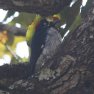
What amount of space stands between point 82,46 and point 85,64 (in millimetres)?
137

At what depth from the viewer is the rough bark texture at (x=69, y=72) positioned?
239 centimetres

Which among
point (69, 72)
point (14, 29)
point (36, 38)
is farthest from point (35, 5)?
point (14, 29)

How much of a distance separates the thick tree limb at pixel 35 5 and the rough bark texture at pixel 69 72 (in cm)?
24

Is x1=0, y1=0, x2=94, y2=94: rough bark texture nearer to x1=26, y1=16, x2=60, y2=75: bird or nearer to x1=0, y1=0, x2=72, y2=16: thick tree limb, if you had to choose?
x1=0, y1=0, x2=72, y2=16: thick tree limb

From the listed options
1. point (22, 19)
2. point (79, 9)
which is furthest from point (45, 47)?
point (79, 9)

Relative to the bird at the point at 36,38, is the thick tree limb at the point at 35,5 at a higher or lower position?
lower

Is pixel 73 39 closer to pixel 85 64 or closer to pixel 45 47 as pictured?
pixel 85 64

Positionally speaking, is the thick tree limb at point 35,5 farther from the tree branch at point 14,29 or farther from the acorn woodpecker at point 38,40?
the tree branch at point 14,29

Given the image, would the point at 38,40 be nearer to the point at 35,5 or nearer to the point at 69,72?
the point at 35,5

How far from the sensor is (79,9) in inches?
126

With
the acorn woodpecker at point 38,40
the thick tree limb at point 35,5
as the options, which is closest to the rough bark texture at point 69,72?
the thick tree limb at point 35,5

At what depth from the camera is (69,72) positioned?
2.42m

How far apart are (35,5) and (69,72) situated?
540 mm

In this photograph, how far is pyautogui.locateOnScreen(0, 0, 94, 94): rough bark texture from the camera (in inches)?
Answer: 94.1
